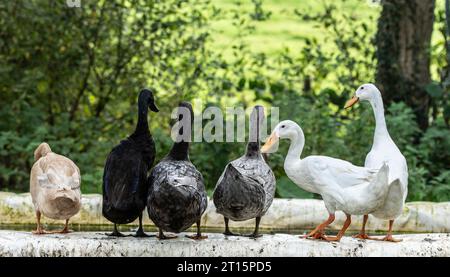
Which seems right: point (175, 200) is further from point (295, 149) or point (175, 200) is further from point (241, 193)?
point (295, 149)

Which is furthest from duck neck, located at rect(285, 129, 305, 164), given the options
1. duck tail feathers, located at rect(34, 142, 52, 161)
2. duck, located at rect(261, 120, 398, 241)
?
duck tail feathers, located at rect(34, 142, 52, 161)

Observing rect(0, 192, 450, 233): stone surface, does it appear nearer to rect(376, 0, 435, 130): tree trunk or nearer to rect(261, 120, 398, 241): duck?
rect(261, 120, 398, 241): duck

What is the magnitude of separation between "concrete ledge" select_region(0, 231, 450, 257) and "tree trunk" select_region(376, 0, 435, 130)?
209 inches

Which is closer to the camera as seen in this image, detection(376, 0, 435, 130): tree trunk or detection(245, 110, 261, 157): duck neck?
detection(245, 110, 261, 157): duck neck

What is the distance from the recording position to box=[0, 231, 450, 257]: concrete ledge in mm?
5859

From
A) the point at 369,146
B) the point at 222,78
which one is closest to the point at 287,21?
the point at 222,78

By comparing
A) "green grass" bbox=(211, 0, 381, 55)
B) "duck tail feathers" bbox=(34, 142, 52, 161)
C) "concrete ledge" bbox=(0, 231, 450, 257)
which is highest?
"green grass" bbox=(211, 0, 381, 55)

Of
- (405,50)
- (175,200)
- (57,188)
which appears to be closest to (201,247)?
(175,200)

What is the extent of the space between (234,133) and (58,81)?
2527 mm

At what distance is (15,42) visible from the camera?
11352 millimetres

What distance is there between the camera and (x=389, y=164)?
253 inches

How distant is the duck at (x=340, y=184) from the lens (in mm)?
6094

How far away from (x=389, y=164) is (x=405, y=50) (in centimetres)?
509

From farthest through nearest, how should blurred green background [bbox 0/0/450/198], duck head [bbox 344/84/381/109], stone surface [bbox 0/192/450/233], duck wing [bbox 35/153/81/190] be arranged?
blurred green background [bbox 0/0/450/198], stone surface [bbox 0/192/450/233], duck head [bbox 344/84/381/109], duck wing [bbox 35/153/81/190]
